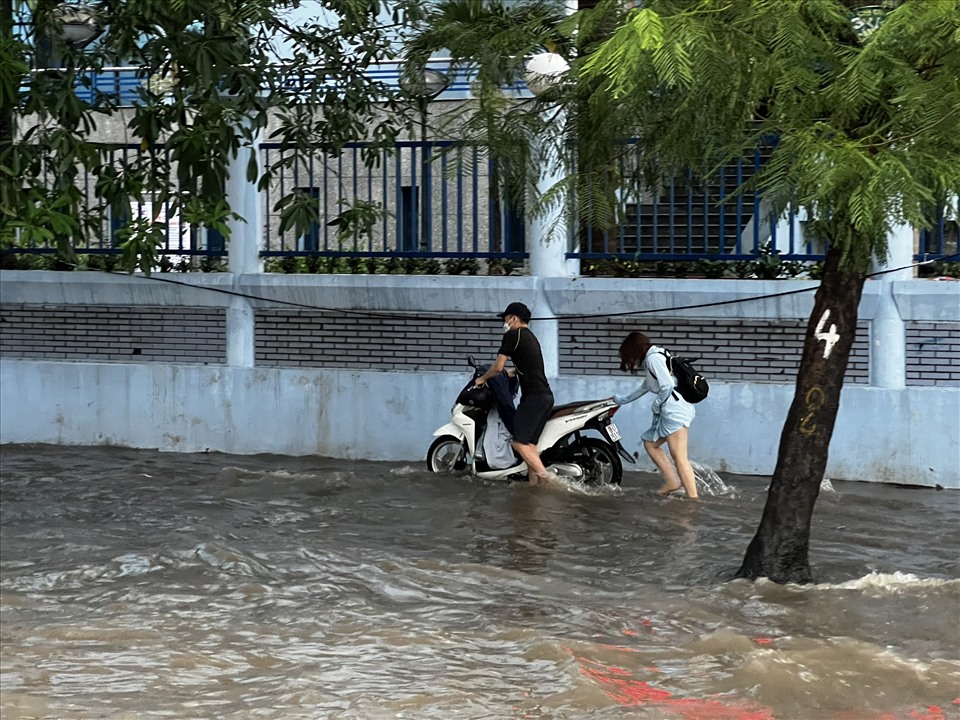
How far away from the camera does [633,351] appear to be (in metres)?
9.56

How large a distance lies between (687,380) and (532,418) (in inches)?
47.1

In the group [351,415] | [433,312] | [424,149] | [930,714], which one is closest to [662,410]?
[433,312]

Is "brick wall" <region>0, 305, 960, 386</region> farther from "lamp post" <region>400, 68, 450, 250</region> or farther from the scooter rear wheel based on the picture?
the scooter rear wheel

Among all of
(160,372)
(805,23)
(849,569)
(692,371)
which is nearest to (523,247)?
(692,371)

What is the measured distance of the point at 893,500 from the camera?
941 centimetres

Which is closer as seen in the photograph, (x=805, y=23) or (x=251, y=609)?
(x=805, y=23)

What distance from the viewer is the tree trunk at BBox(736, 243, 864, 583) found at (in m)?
6.77

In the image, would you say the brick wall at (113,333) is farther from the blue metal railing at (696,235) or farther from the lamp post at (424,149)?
the blue metal railing at (696,235)

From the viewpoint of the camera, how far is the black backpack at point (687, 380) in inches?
371

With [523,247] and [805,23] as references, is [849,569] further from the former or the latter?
[523,247]

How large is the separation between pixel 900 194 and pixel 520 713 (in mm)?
2573

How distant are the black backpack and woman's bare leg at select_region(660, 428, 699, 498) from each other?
26cm

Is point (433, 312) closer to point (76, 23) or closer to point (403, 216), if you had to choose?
point (403, 216)

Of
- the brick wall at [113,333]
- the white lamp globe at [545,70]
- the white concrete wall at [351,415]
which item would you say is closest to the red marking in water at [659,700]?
the white lamp globe at [545,70]
